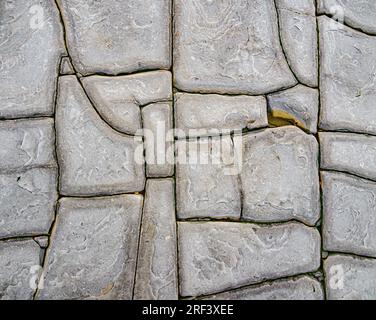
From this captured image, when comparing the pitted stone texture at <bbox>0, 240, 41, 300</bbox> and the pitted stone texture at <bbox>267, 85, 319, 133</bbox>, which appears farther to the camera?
the pitted stone texture at <bbox>267, 85, 319, 133</bbox>

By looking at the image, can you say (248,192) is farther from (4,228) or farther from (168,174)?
(4,228)

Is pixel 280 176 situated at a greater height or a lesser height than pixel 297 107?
lesser

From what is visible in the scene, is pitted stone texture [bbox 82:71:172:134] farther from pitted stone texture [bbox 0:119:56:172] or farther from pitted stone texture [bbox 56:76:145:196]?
pitted stone texture [bbox 0:119:56:172]

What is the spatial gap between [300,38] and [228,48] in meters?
0.24

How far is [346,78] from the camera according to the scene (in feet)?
4.58

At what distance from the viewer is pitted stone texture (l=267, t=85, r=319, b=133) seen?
1345mm

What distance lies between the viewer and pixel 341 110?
1.37 metres

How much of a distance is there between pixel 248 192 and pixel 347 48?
23.0 inches

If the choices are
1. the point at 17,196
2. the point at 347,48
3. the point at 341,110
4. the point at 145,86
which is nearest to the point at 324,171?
the point at 341,110

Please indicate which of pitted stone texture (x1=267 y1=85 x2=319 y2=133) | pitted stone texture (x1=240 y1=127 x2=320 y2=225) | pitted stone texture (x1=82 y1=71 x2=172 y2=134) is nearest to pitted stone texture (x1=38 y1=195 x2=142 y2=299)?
pitted stone texture (x1=82 y1=71 x2=172 y2=134)

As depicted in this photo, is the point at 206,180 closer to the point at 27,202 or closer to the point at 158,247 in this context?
the point at 158,247

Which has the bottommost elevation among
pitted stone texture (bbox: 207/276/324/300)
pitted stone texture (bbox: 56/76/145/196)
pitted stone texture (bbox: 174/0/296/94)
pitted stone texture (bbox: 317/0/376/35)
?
pitted stone texture (bbox: 207/276/324/300)

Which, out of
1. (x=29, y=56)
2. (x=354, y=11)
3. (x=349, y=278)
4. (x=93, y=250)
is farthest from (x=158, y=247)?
(x=354, y=11)

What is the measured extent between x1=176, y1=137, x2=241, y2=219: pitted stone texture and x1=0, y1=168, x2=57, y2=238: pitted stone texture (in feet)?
1.24
